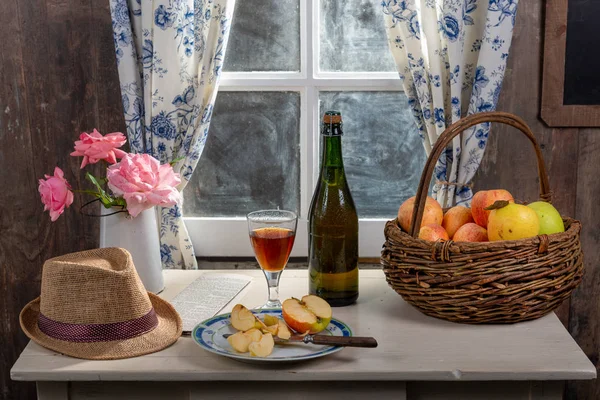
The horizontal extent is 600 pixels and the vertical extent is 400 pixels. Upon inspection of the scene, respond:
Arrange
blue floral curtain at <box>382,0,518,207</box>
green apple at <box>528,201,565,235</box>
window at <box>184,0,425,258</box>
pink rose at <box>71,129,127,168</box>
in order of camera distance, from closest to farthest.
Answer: green apple at <box>528,201,565,235</box>
pink rose at <box>71,129,127,168</box>
blue floral curtain at <box>382,0,518,207</box>
window at <box>184,0,425,258</box>

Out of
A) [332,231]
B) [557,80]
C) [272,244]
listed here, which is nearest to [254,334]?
[272,244]

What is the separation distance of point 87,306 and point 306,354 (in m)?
0.40

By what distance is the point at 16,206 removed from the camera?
6.71 feet

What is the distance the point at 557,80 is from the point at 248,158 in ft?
2.83

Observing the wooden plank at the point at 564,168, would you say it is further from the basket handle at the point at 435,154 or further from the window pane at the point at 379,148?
the basket handle at the point at 435,154

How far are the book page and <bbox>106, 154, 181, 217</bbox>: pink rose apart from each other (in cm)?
22

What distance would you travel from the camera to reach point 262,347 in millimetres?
1238

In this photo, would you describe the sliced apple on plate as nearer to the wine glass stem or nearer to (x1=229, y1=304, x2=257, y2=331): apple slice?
(x1=229, y1=304, x2=257, y2=331): apple slice

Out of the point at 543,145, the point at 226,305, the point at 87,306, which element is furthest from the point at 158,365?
the point at 543,145

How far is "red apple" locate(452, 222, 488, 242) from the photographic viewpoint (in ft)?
4.73

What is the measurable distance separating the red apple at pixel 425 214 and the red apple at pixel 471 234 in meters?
0.07

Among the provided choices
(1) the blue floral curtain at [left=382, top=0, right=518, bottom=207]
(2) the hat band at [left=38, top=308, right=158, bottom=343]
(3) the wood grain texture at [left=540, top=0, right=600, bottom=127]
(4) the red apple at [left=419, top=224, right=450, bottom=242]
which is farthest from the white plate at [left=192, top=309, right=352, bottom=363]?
(3) the wood grain texture at [left=540, top=0, right=600, bottom=127]

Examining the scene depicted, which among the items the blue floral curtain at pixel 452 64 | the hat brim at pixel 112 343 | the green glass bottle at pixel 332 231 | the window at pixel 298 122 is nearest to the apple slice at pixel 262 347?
the hat brim at pixel 112 343

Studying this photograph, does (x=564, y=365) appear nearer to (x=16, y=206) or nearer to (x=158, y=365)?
(x=158, y=365)
